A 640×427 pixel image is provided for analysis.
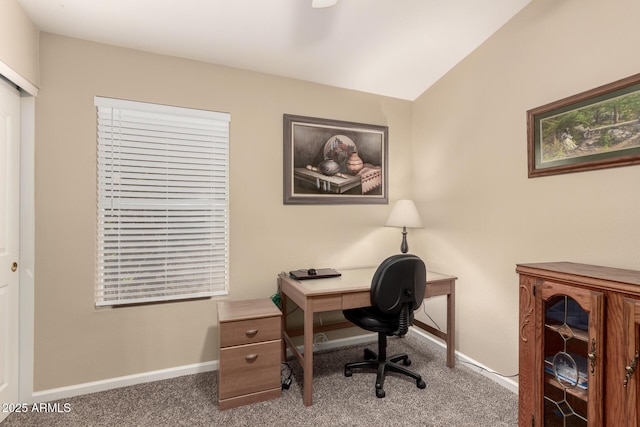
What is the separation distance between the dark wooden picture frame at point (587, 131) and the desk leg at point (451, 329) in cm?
112

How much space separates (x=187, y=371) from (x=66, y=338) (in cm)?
85

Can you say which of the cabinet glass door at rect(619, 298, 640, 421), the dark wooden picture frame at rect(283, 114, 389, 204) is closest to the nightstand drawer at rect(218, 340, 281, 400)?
the dark wooden picture frame at rect(283, 114, 389, 204)

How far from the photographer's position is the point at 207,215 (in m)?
2.48

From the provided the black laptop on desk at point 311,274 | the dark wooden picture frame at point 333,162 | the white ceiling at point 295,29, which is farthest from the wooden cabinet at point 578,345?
the white ceiling at point 295,29

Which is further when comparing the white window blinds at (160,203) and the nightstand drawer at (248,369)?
the white window blinds at (160,203)

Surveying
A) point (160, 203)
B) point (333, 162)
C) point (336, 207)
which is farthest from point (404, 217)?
point (160, 203)

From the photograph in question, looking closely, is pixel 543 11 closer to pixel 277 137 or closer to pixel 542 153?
pixel 542 153

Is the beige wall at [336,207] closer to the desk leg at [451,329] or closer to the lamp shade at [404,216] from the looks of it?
the desk leg at [451,329]

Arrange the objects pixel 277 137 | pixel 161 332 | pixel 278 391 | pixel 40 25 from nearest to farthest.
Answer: pixel 40 25, pixel 278 391, pixel 161 332, pixel 277 137

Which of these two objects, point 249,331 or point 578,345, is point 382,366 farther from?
point 578,345

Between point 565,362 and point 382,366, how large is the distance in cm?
114

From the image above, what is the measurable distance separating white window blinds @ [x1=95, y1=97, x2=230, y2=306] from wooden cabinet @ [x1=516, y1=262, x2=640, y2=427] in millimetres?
2104

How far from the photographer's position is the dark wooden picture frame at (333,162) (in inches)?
108

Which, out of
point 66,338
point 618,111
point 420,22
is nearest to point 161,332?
point 66,338
